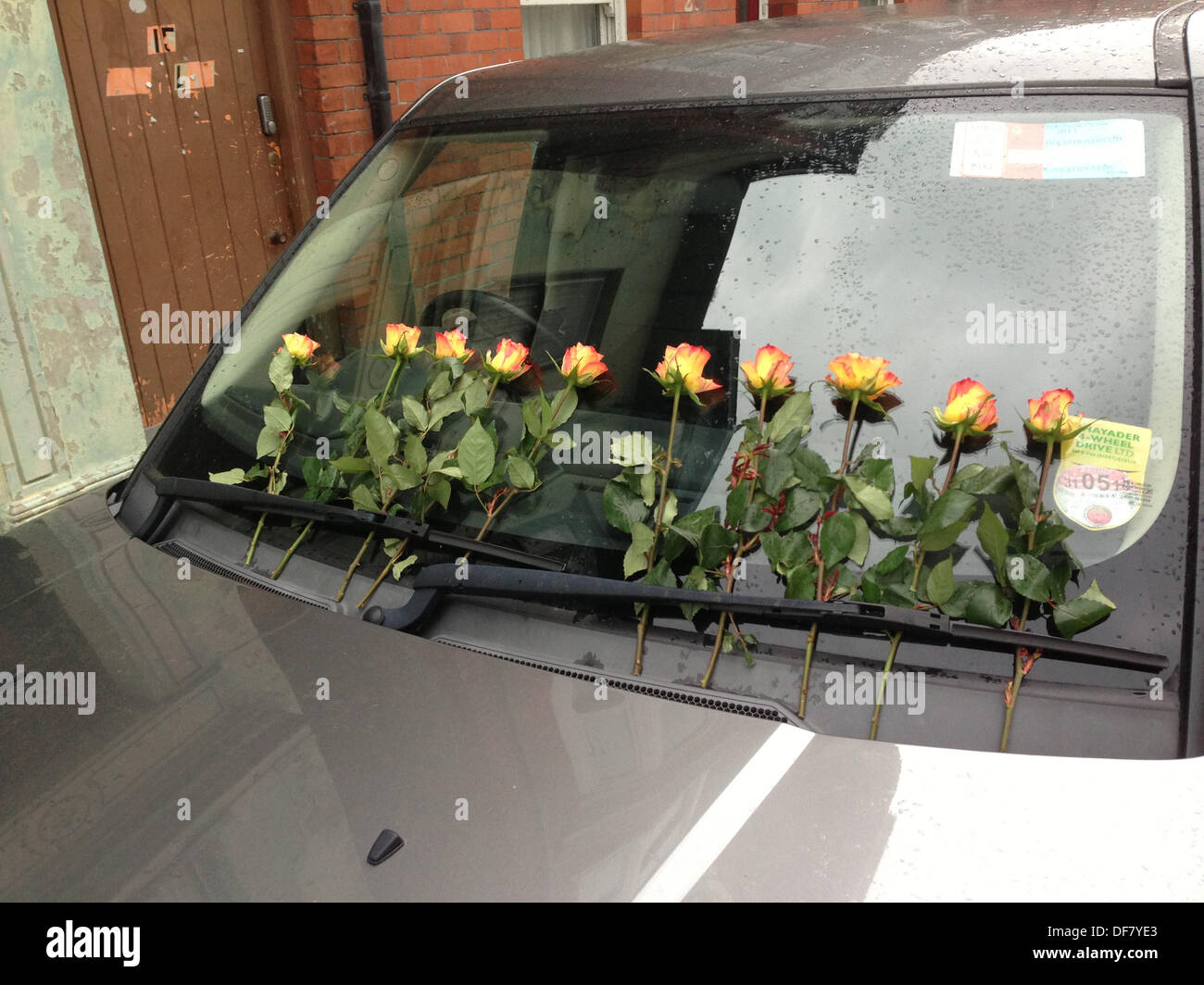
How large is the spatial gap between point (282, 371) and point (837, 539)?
110 cm

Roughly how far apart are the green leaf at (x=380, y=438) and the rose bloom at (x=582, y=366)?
1.05ft

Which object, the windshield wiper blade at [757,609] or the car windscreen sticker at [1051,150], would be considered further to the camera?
the car windscreen sticker at [1051,150]

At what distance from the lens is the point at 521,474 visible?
159 cm

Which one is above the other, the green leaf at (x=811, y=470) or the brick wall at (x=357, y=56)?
the brick wall at (x=357, y=56)

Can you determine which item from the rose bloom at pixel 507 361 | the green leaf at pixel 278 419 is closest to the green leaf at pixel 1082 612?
the rose bloom at pixel 507 361

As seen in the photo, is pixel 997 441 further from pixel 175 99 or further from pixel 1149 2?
pixel 175 99

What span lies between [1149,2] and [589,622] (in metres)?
1.60

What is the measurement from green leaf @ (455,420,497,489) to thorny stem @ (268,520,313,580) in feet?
0.97

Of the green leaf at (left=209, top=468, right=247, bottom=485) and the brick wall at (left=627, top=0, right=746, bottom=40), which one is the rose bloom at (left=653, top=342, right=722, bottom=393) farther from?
the brick wall at (left=627, top=0, right=746, bottom=40)

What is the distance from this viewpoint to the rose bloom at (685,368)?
4.89ft

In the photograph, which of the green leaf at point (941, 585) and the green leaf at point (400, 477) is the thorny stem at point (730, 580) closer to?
the green leaf at point (941, 585)

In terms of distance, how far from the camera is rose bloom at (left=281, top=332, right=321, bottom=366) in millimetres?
1913

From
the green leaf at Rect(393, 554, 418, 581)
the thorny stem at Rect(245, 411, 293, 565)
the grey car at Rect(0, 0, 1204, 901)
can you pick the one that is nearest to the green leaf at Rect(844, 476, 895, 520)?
the grey car at Rect(0, 0, 1204, 901)

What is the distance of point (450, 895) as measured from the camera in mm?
1084
